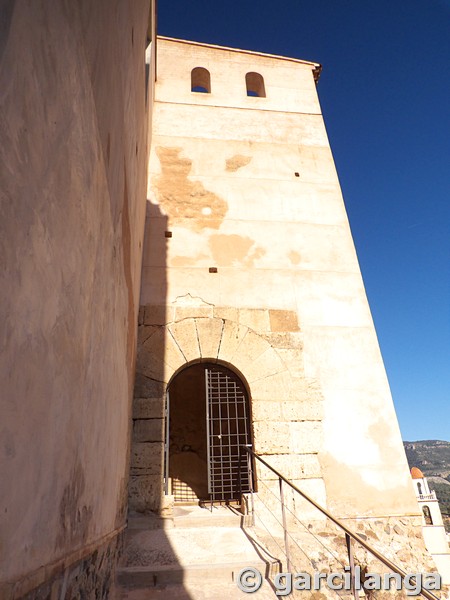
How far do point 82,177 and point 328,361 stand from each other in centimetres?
448

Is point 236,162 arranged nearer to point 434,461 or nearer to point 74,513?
point 74,513

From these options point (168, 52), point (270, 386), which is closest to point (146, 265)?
point (270, 386)

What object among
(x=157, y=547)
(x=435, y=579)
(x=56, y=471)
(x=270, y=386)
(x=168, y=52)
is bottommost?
(x=435, y=579)

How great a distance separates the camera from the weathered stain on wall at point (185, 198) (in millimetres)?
6176

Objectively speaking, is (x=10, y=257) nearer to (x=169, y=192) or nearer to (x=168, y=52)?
(x=169, y=192)

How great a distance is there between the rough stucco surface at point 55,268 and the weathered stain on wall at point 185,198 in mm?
3659

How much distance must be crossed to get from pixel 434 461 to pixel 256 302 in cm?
13544

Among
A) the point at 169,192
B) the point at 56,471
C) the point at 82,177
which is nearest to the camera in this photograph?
the point at 56,471

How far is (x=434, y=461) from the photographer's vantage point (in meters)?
118

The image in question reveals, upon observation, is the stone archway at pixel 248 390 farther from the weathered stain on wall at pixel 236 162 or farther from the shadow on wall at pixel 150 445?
the weathered stain on wall at pixel 236 162

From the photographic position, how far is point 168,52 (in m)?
7.69

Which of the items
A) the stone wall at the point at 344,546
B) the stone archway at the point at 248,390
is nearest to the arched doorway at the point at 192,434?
the stone archway at the point at 248,390

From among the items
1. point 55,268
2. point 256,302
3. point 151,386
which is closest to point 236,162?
point 256,302

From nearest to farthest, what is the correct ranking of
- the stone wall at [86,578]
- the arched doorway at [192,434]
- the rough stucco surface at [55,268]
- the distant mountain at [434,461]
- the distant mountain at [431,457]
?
the rough stucco surface at [55,268] → the stone wall at [86,578] → the arched doorway at [192,434] → the distant mountain at [434,461] → the distant mountain at [431,457]
